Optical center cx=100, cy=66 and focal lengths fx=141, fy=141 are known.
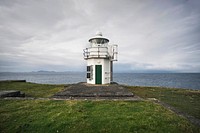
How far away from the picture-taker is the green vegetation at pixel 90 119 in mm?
5656

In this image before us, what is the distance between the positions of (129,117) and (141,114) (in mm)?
763

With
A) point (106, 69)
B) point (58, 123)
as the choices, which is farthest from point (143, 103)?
point (106, 69)

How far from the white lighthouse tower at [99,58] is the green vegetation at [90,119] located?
9445mm

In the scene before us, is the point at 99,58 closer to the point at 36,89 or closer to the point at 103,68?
the point at 103,68

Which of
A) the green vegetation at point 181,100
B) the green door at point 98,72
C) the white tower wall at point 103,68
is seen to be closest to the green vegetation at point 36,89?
the white tower wall at point 103,68

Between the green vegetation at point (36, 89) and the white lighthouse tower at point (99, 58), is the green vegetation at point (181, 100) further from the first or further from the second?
the green vegetation at point (36, 89)

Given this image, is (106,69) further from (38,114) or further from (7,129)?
(7,129)

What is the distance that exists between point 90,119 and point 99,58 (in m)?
11.7

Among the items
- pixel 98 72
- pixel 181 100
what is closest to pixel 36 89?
pixel 98 72

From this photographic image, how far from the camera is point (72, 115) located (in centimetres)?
681

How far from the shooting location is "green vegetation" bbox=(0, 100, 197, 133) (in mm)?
5656

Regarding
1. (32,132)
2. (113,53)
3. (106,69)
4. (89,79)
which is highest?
(113,53)

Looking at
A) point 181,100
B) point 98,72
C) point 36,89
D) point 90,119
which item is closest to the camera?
point 90,119

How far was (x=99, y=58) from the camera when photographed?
17.5 m
